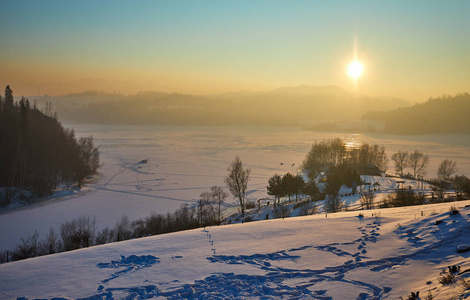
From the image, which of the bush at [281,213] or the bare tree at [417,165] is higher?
the bare tree at [417,165]

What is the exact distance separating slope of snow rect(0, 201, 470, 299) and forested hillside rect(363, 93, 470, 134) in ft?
513

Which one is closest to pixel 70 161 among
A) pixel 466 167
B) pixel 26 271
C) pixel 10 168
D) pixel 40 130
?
pixel 40 130

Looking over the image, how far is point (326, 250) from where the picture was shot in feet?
28.4

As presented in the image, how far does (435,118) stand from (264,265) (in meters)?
177

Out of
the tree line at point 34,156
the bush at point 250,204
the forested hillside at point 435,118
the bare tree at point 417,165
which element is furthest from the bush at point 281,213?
the forested hillside at point 435,118

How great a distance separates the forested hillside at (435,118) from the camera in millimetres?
142750

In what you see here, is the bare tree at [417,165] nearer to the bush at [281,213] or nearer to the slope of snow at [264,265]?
the bush at [281,213]

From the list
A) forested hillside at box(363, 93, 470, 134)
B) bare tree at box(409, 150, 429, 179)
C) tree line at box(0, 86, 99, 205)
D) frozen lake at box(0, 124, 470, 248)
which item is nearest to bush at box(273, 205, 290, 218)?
frozen lake at box(0, 124, 470, 248)

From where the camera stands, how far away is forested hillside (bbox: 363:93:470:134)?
143 meters

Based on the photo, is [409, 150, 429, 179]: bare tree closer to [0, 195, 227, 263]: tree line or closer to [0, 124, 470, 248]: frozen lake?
[0, 124, 470, 248]: frozen lake

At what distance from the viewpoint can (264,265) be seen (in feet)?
25.8

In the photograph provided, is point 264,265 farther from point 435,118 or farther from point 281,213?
point 435,118

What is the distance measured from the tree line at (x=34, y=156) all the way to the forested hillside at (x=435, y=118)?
144 metres

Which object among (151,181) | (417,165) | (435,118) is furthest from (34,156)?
(435,118)
